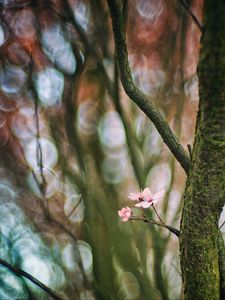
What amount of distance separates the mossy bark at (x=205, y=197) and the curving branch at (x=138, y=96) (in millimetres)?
83

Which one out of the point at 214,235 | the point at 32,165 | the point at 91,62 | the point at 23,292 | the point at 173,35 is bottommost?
the point at 214,235

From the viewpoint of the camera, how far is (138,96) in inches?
26.7

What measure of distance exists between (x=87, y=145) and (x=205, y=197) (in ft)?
4.61

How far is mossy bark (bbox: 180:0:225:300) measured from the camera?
523mm

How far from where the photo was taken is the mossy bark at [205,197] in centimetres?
52

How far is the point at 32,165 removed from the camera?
191cm

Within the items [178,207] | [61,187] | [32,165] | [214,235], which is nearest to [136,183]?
[178,207]

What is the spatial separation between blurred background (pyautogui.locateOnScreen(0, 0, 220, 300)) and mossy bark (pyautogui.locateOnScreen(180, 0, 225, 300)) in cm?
131

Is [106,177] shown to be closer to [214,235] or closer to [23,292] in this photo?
[23,292]

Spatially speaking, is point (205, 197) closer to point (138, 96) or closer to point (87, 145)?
point (138, 96)

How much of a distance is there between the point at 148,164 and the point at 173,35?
852 mm

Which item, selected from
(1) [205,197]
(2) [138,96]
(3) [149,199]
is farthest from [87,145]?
(1) [205,197]

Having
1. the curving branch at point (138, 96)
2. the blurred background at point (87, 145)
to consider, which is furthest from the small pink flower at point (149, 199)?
the blurred background at point (87, 145)

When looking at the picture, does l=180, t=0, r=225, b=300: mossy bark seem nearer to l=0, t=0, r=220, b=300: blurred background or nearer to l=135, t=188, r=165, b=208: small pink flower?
l=135, t=188, r=165, b=208: small pink flower
